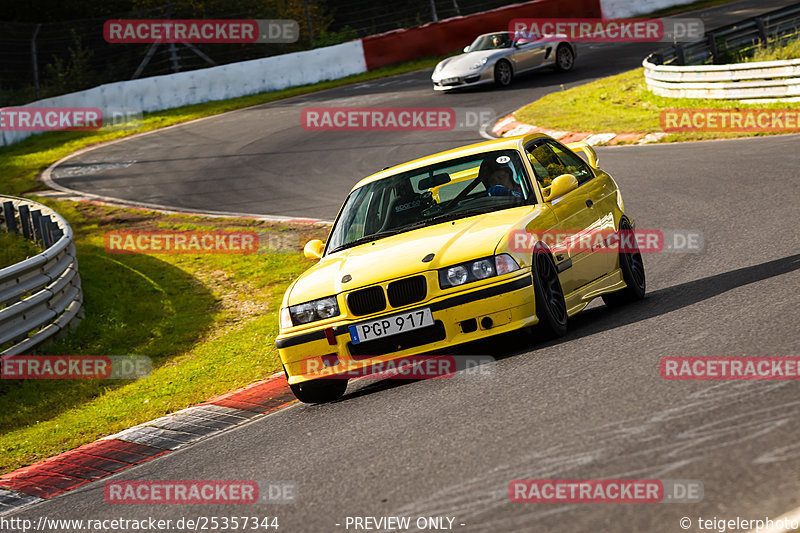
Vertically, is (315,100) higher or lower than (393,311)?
lower

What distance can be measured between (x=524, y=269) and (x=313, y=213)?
32.2 ft

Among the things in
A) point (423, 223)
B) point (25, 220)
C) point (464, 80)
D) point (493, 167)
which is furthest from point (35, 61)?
point (423, 223)

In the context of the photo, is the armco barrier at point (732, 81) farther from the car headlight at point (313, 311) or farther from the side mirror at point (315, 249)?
the car headlight at point (313, 311)

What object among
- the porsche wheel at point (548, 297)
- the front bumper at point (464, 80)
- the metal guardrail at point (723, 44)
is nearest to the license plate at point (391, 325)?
the porsche wheel at point (548, 297)

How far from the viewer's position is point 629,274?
8.60m

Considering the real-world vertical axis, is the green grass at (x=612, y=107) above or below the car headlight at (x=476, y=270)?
below

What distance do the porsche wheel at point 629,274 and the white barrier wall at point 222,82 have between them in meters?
23.3

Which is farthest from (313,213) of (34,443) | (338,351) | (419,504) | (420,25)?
(420,25)

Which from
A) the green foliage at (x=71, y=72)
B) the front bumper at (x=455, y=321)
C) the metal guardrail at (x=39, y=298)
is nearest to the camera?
the front bumper at (x=455, y=321)

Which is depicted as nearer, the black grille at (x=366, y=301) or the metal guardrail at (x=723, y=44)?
the black grille at (x=366, y=301)

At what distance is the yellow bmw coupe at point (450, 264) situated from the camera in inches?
272

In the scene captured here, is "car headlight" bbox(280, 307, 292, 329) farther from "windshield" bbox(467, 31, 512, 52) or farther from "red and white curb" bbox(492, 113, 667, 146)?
"windshield" bbox(467, 31, 512, 52)

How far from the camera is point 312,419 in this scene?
7086 mm

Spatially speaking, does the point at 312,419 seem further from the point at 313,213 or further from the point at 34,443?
the point at 313,213
